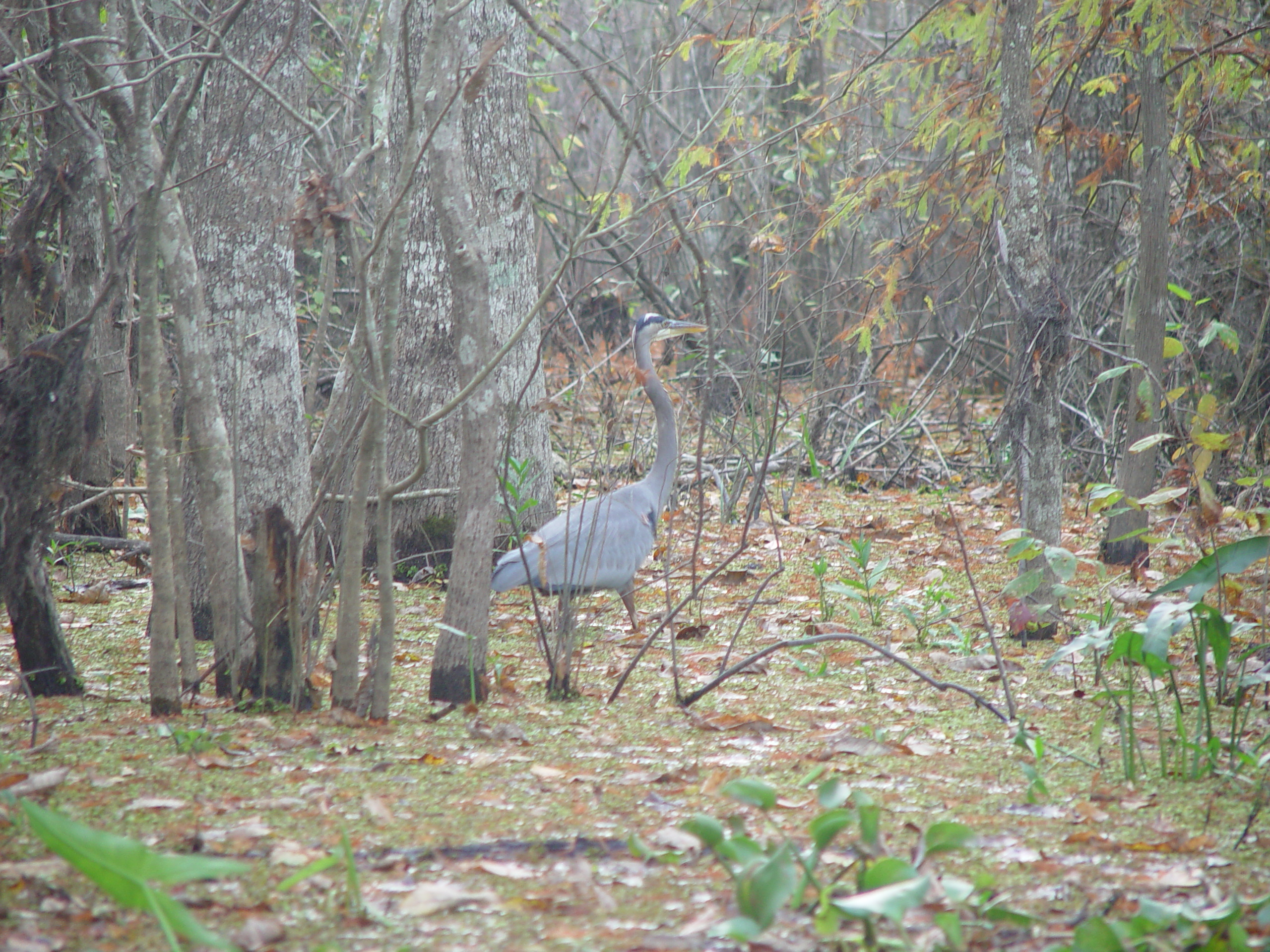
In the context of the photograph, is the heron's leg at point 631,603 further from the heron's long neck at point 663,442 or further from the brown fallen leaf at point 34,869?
the brown fallen leaf at point 34,869

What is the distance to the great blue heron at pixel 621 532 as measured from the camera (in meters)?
4.27

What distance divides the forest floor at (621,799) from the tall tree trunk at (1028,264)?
926mm

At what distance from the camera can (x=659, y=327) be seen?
551 centimetres

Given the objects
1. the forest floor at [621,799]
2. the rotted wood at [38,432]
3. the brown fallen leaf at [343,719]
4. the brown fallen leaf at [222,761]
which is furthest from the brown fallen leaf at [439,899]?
the rotted wood at [38,432]

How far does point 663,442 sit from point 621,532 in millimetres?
684

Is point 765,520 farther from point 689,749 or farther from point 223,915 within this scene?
point 223,915

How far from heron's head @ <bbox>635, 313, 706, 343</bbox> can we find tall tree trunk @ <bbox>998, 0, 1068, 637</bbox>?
204 centimetres

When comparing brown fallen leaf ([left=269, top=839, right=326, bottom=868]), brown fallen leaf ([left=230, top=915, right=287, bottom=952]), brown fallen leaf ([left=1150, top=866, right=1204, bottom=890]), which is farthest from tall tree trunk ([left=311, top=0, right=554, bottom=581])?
brown fallen leaf ([left=1150, top=866, right=1204, bottom=890])

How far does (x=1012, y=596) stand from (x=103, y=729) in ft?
→ 11.4

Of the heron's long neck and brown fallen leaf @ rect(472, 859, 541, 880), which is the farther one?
the heron's long neck

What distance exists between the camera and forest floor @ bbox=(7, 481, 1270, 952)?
1720 millimetres

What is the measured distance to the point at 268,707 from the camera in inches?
116

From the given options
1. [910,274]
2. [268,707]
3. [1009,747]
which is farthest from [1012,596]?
[268,707]

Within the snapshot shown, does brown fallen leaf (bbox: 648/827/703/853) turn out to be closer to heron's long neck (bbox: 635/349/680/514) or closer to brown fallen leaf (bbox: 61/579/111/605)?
heron's long neck (bbox: 635/349/680/514)
